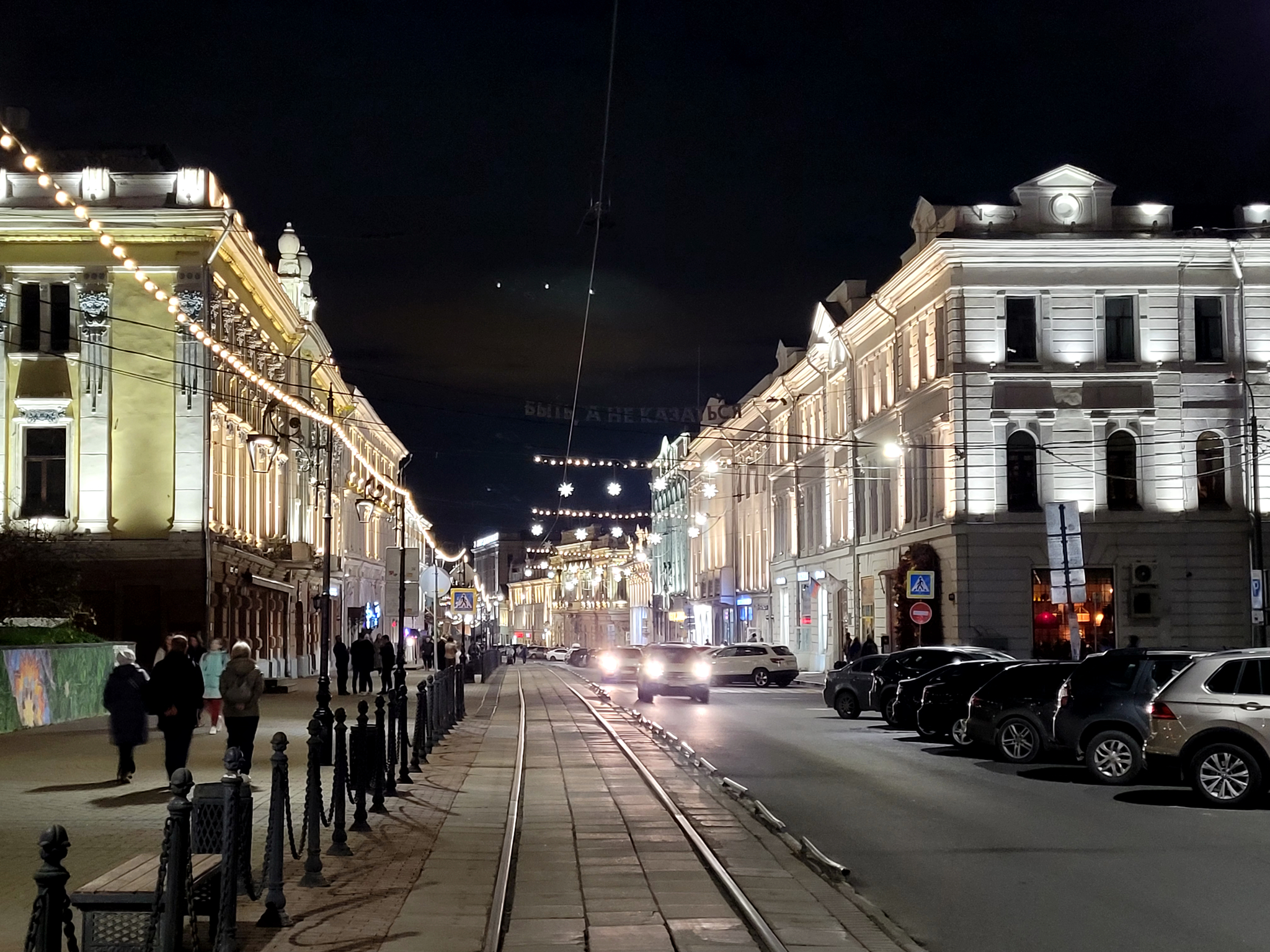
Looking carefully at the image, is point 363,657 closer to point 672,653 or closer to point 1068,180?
point 672,653

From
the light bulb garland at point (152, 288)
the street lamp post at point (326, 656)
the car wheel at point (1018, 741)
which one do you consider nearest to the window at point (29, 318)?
the light bulb garland at point (152, 288)

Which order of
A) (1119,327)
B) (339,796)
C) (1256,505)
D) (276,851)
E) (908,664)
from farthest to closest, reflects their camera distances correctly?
1. (1119,327)
2. (1256,505)
3. (908,664)
4. (339,796)
5. (276,851)

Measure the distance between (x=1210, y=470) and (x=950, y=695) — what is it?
24408mm

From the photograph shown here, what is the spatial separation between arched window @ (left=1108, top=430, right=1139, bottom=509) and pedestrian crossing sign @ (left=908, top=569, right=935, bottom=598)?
6751 millimetres

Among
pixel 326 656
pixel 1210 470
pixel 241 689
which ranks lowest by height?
pixel 326 656

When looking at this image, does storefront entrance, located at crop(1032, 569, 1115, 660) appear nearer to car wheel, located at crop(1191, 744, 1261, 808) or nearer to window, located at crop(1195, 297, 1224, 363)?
window, located at crop(1195, 297, 1224, 363)

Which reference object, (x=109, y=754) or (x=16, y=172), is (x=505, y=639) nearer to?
(x=16, y=172)

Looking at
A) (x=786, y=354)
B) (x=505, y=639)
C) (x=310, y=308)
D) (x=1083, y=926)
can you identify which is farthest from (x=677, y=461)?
(x=1083, y=926)

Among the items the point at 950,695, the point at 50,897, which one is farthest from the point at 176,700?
the point at 950,695

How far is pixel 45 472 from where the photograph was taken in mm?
42438

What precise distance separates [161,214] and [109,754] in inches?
884

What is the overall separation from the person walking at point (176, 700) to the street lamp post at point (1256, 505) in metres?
28.3

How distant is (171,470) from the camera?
42625mm

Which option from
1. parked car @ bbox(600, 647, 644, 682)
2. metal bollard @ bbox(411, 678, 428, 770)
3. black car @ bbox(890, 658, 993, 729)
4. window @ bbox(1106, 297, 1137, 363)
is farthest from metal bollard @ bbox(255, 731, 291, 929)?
parked car @ bbox(600, 647, 644, 682)
